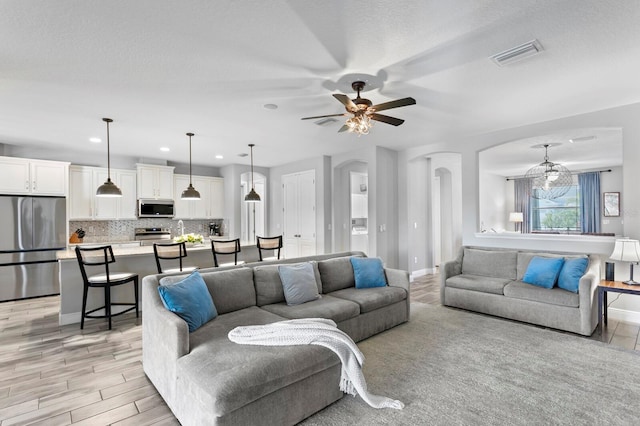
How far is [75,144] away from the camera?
560 centimetres

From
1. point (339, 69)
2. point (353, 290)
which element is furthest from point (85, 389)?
point (339, 69)

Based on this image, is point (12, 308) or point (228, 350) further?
point (12, 308)

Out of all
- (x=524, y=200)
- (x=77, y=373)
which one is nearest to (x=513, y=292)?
(x=77, y=373)

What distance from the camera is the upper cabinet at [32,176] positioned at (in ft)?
17.3

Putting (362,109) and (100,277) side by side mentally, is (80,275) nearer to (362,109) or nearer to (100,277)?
(100,277)

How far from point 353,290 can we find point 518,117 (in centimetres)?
323

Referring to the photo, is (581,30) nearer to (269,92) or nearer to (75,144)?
(269,92)

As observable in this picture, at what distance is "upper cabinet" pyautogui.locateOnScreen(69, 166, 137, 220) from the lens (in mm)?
6047

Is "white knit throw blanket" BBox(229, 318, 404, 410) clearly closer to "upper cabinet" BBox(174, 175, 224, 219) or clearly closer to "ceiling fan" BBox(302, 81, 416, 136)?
"ceiling fan" BBox(302, 81, 416, 136)

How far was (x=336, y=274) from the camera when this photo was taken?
389cm

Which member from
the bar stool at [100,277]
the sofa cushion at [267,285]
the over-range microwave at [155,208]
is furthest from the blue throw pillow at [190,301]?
the over-range microwave at [155,208]

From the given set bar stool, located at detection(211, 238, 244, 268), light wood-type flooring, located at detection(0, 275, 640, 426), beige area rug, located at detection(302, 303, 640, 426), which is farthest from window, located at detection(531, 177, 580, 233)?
bar stool, located at detection(211, 238, 244, 268)

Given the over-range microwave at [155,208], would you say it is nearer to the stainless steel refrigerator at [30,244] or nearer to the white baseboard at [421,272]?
the stainless steel refrigerator at [30,244]

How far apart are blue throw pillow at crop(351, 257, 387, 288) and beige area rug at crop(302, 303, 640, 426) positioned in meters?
0.59
